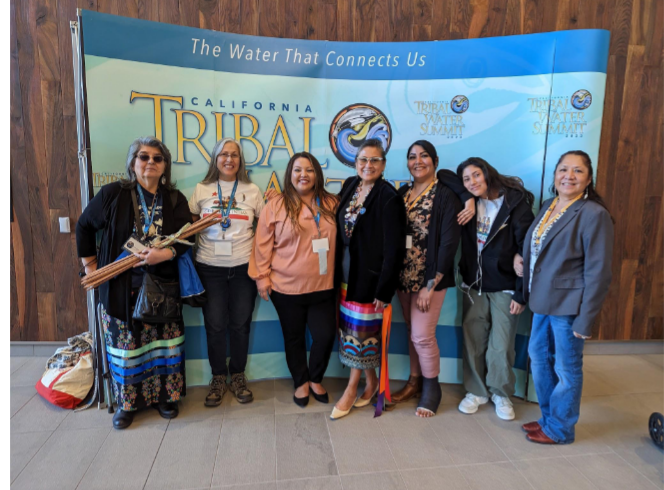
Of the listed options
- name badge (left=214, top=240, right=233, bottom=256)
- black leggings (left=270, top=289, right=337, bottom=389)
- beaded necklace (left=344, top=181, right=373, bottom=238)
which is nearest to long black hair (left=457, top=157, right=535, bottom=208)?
beaded necklace (left=344, top=181, right=373, bottom=238)

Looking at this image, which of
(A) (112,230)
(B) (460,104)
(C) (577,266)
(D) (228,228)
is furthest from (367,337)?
(B) (460,104)

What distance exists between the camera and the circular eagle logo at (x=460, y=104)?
2.67 metres

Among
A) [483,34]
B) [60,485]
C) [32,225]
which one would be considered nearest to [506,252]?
[483,34]

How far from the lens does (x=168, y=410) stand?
2404 mm

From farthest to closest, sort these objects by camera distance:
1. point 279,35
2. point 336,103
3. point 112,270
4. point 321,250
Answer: point 279,35 → point 336,103 → point 321,250 → point 112,270

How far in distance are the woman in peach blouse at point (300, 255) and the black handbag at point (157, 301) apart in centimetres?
48

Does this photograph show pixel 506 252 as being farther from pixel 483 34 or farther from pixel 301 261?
pixel 483 34

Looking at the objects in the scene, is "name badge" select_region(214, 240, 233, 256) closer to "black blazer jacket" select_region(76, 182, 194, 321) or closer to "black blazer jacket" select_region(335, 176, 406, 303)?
"black blazer jacket" select_region(76, 182, 194, 321)

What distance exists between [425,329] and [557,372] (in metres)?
0.75

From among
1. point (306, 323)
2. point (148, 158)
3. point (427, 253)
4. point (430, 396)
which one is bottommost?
point (430, 396)

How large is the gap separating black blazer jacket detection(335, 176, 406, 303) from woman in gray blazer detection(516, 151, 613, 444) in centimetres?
77

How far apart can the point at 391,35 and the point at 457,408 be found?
2.84 metres

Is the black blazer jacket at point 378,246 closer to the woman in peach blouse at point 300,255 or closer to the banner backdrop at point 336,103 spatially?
the woman in peach blouse at point 300,255

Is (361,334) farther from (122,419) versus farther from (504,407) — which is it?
(122,419)
